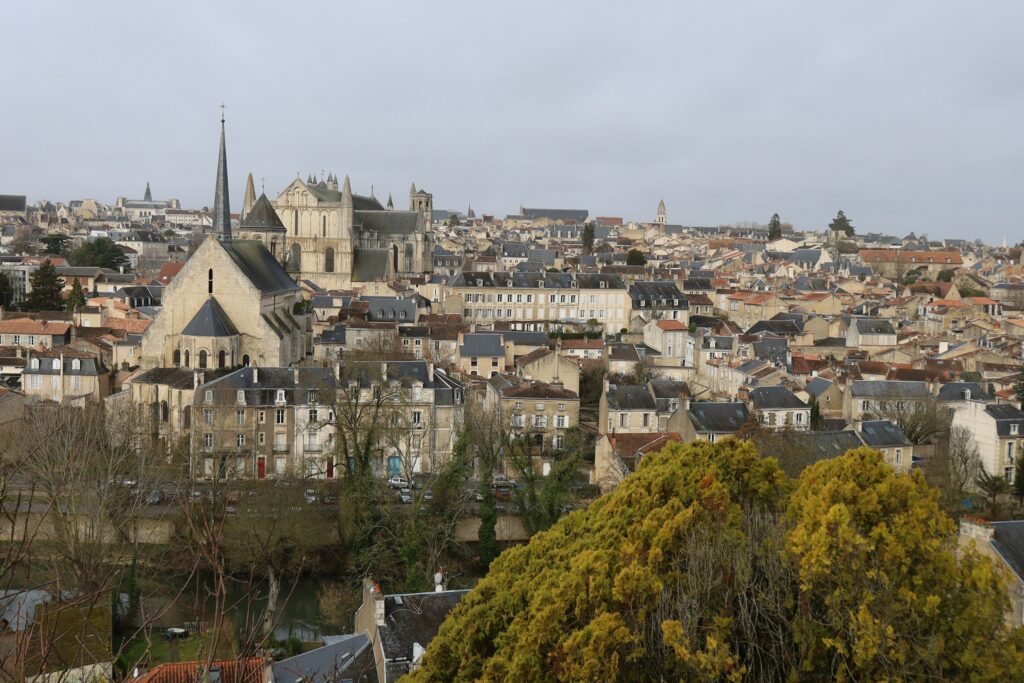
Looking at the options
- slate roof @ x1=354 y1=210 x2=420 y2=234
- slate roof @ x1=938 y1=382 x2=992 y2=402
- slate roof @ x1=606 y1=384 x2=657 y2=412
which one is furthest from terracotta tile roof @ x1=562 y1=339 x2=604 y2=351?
slate roof @ x1=354 y1=210 x2=420 y2=234

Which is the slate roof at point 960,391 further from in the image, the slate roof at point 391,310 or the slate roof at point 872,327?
the slate roof at point 391,310

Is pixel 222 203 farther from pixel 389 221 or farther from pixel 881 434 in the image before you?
pixel 389 221

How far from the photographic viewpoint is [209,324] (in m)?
33.8

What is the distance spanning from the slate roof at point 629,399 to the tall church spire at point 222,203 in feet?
49.6

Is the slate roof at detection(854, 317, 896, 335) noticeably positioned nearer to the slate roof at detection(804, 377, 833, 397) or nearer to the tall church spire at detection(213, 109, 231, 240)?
the slate roof at detection(804, 377, 833, 397)

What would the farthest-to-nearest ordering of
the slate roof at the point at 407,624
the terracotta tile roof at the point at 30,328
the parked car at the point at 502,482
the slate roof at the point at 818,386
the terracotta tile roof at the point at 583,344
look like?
the terracotta tile roof at the point at 583,344, the terracotta tile roof at the point at 30,328, the slate roof at the point at 818,386, the parked car at the point at 502,482, the slate roof at the point at 407,624

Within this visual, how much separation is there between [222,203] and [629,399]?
55.7 ft

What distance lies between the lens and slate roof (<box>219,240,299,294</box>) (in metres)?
35.8

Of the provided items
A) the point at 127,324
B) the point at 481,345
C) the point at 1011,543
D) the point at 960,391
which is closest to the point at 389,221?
the point at 127,324

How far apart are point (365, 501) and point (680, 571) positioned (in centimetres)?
1301

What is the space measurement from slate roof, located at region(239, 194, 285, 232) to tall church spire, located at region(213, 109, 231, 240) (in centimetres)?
1655

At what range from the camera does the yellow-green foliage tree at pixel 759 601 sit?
1048cm

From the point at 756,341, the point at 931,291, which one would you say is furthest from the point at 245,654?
the point at 931,291

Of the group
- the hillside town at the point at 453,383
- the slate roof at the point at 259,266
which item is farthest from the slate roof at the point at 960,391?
the slate roof at the point at 259,266
